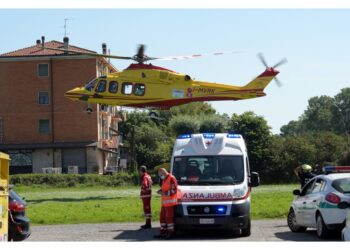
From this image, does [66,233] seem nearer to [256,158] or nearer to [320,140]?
[256,158]

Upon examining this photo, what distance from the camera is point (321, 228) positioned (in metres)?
16.2

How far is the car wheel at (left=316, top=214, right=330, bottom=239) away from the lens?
16.0m

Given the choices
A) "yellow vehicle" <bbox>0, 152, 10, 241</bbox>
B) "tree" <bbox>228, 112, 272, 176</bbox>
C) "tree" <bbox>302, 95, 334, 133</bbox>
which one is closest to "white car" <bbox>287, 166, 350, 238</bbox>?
"yellow vehicle" <bbox>0, 152, 10, 241</bbox>

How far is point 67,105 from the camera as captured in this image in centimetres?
7881

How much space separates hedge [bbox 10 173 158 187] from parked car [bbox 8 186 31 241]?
4719 cm

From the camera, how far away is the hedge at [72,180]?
205 ft

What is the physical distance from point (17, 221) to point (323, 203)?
6.66 metres

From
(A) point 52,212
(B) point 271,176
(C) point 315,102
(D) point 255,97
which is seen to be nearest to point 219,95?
(D) point 255,97

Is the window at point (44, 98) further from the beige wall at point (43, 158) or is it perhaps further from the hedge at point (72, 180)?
the hedge at point (72, 180)

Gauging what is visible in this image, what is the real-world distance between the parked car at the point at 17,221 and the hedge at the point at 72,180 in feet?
155

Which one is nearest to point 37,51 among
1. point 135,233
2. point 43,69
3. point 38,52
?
point 38,52

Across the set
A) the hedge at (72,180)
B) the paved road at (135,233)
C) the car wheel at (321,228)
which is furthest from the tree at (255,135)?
the car wheel at (321,228)

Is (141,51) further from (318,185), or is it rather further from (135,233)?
(318,185)
